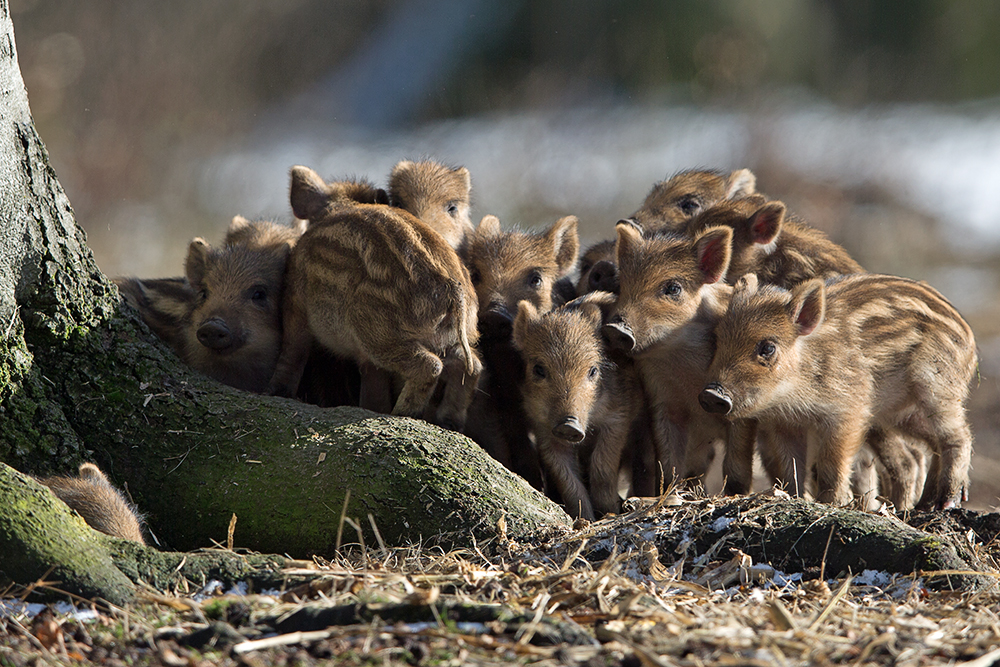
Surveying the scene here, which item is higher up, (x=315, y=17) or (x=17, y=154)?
(x=315, y=17)

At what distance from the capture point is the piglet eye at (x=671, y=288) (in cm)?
470

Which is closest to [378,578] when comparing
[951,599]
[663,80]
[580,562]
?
[580,562]

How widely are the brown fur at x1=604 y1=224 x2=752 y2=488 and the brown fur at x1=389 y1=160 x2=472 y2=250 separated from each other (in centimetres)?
102

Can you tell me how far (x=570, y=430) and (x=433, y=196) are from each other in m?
1.70

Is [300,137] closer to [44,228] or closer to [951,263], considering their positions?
[951,263]

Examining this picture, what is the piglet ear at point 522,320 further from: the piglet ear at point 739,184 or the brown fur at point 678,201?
the piglet ear at point 739,184

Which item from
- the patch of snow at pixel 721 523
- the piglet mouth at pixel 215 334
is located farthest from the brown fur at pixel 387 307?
the patch of snow at pixel 721 523

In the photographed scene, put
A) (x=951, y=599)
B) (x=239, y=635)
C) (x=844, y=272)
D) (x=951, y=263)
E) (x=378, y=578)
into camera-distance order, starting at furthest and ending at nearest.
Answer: (x=951, y=263)
(x=844, y=272)
(x=951, y=599)
(x=378, y=578)
(x=239, y=635)

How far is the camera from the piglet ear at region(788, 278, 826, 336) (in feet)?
14.7

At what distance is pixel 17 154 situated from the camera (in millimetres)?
3666

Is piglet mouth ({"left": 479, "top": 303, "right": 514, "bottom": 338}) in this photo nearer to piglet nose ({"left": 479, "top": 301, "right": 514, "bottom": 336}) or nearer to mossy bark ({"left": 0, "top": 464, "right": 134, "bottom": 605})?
piglet nose ({"left": 479, "top": 301, "right": 514, "bottom": 336})

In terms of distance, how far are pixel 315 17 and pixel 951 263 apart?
1000cm

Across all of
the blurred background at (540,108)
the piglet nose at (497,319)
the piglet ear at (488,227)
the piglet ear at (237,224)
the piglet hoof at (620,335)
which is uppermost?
the blurred background at (540,108)

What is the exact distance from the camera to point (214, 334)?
4.55 m
